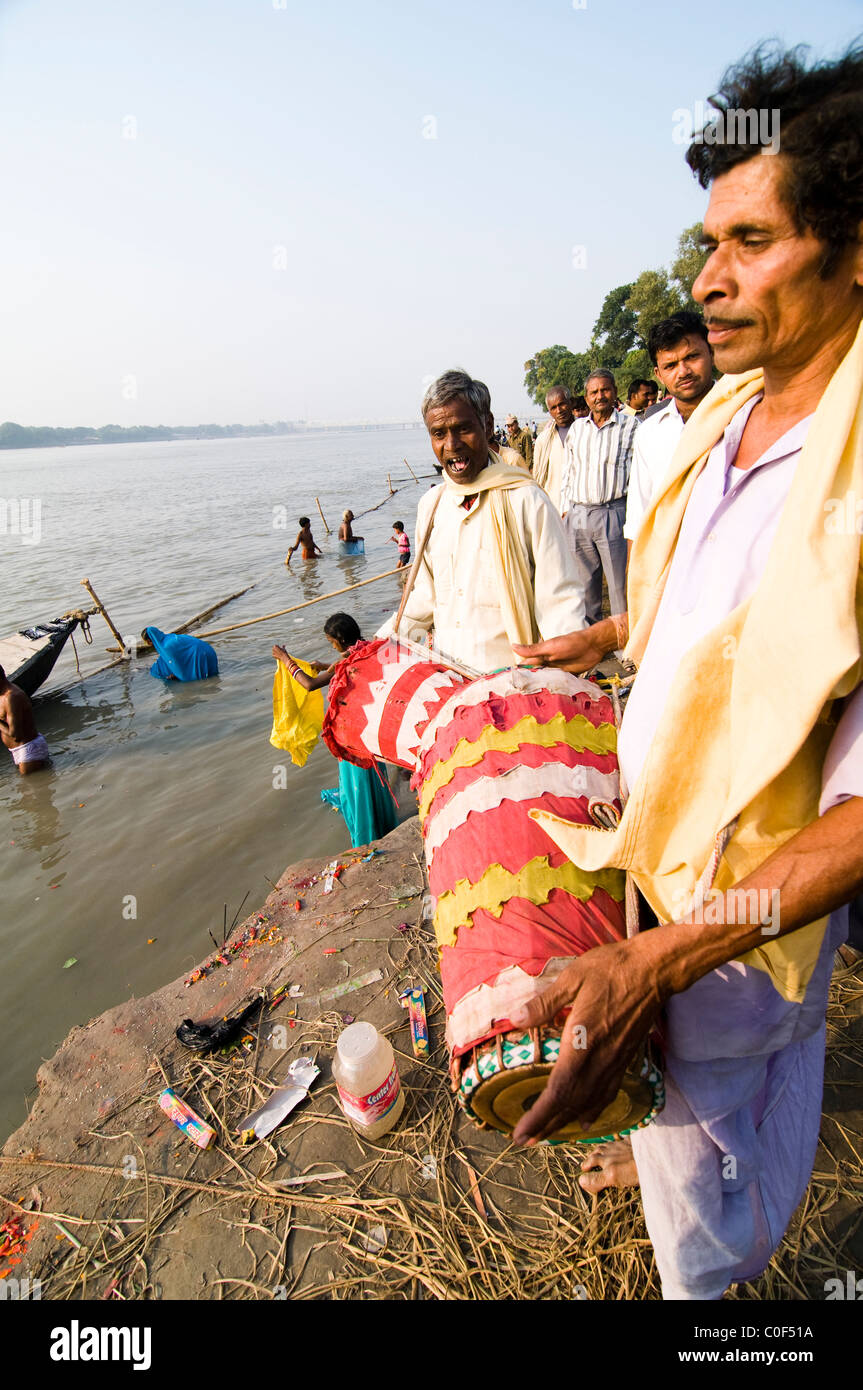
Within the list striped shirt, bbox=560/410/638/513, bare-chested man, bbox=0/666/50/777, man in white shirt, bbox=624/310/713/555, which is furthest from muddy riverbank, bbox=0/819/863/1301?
bare-chested man, bbox=0/666/50/777

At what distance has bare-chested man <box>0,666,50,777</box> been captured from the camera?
7980 mm

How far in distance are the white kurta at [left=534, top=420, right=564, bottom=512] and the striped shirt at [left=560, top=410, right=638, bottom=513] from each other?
171 cm

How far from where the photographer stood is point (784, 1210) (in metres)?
1.69

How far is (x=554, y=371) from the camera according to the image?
53625 mm

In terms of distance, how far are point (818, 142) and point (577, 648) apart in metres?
1.31

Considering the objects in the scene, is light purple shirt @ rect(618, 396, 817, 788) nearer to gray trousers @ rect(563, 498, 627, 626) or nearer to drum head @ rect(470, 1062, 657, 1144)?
drum head @ rect(470, 1062, 657, 1144)

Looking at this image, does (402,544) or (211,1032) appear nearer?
(211,1032)

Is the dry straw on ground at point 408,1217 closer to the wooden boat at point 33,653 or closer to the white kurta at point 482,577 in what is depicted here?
the white kurta at point 482,577

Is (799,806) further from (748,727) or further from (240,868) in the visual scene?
(240,868)

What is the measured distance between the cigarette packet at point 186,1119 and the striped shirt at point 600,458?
20.0ft

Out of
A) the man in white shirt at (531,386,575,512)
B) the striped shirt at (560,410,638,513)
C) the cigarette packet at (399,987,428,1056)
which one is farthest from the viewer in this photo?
the man in white shirt at (531,386,575,512)

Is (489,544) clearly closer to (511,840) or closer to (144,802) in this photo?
(511,840)

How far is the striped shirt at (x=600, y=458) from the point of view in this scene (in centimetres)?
618

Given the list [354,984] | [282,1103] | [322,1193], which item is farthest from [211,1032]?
[322,1193]
